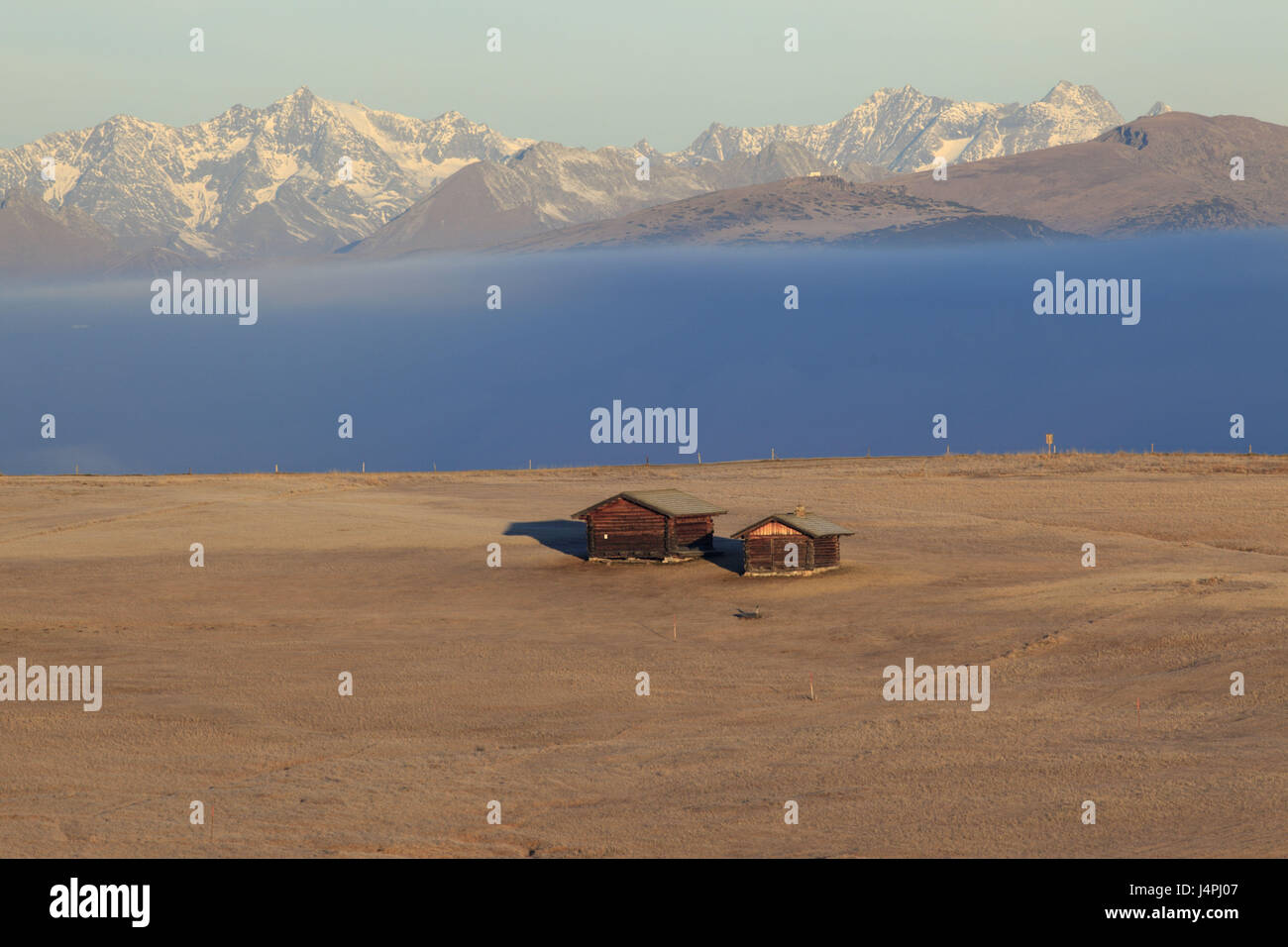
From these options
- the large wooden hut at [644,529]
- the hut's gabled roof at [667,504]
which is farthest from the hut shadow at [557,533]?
the hut's gabled roof at [667,504]

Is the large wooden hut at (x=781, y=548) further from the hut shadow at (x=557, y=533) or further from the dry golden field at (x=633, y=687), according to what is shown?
the hut shadow at (x=557, y=533)

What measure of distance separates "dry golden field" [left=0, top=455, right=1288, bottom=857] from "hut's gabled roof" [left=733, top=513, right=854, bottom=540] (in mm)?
2146

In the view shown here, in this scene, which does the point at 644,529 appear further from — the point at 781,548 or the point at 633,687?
the point at 633,687

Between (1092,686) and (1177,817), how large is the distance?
1369cm

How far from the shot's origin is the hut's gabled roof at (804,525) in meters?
59.3

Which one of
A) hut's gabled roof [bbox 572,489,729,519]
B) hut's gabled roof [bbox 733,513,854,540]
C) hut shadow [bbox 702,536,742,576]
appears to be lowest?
hut shadow [bbox 702,536,742,576]

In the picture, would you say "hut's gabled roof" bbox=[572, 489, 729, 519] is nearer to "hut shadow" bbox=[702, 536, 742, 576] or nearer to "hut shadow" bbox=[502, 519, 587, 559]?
"hut shadow" bbox=[702, 536, 742, 576]

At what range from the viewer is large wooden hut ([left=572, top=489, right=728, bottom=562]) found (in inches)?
2499

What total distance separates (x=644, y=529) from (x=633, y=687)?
22.9 metres

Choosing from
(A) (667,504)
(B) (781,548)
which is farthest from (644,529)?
(B) (781,548)

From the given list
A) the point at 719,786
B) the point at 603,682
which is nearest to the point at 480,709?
the point at 603,682

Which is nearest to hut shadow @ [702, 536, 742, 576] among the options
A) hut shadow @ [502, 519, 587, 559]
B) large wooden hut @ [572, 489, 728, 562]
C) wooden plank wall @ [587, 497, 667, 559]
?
large wooden hut @ [572, 489, 728, 562]

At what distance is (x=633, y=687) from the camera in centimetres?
4122

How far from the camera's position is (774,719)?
36.6m
